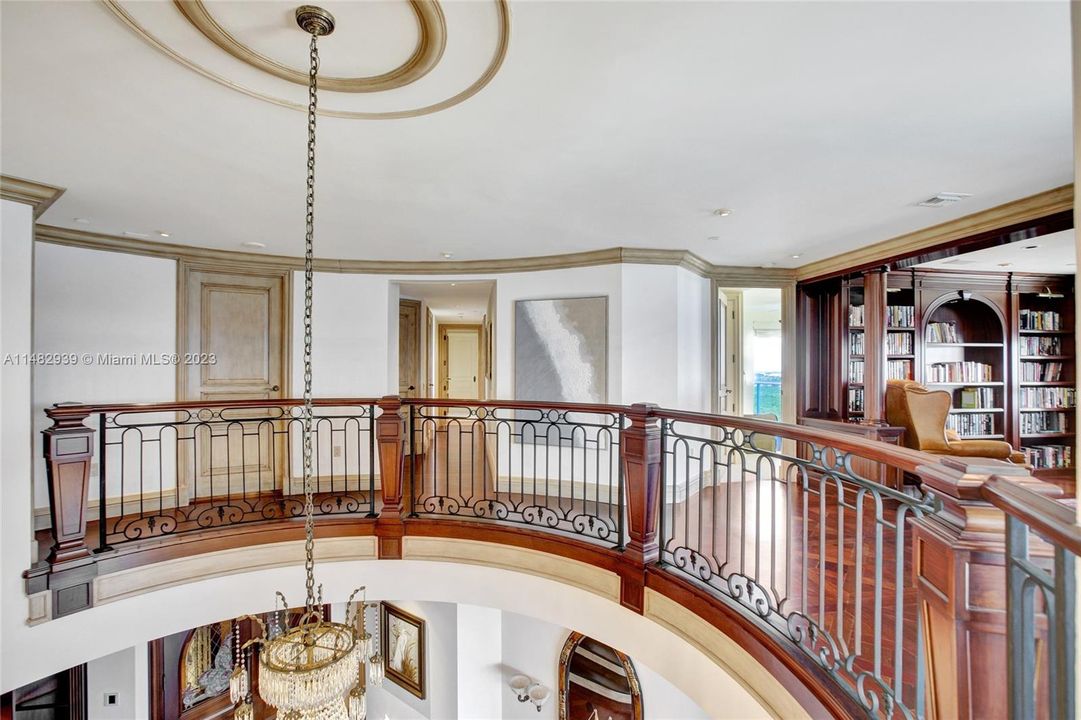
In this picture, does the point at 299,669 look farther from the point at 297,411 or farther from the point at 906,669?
the point at 297,411

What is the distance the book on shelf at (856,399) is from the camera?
16.9 ft

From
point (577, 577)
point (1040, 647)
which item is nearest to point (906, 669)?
point (1040, 647)

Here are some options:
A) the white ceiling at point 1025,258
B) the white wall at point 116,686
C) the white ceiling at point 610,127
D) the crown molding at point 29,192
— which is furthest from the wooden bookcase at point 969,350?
the white wall at point 116,686

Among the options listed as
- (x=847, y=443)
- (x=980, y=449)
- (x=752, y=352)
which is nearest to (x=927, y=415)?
(x=980, y=449)

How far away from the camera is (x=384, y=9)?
1473 mm

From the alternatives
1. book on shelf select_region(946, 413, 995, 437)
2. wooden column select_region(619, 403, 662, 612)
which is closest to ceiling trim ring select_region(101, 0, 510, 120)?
wooden column select_region(619, 403, 662, 612)

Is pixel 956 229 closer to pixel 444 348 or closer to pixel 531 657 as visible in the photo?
pixel 531 657

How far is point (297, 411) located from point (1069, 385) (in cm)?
894

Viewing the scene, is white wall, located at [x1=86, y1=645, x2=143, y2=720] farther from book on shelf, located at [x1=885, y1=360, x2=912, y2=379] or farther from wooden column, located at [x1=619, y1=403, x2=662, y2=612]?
book on shelf, located at [x1=885, y1=360, x2=912, y2=379]

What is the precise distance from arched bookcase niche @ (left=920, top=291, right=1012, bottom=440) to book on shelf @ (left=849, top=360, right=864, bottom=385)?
0.92 m

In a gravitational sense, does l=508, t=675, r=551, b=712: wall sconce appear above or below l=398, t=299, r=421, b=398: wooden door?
below

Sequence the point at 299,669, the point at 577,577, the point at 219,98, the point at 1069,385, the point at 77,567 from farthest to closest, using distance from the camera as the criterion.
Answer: the point at 1069,385
the point at 577,577
the point at 77,567
the point at 219,98
the point at 299,669

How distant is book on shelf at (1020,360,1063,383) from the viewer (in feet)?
19.0

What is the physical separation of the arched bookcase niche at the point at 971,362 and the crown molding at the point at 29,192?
25.2ft
